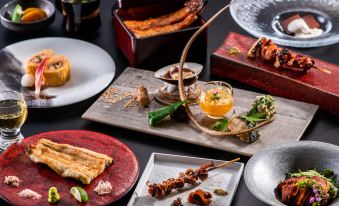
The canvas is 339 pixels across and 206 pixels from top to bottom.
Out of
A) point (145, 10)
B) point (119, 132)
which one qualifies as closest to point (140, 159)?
point (119, 132)

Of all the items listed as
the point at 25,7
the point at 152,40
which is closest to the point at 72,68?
the point at 152,40

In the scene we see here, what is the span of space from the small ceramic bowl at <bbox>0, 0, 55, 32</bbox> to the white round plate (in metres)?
0.08

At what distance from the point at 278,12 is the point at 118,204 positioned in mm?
1523

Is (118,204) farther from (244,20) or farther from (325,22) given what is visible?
(325,22)

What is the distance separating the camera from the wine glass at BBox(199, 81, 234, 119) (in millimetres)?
2854

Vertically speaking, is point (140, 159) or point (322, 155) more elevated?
point (322, 155)

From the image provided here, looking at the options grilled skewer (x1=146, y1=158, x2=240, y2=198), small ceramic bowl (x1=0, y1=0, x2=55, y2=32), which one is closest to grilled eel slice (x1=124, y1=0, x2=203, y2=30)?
small ceramic bowl (x1=0, y1=0, x2=55, y2=32)

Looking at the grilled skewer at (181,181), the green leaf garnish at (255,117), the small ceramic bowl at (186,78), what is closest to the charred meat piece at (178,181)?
the grilled skewer at (181,181)

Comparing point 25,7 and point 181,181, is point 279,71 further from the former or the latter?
point 25,7

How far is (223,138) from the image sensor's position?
109 inches

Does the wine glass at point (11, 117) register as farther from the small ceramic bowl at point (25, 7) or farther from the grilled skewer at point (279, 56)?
the grilled skewer at point (279, 56)

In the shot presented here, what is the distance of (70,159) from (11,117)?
0.28m

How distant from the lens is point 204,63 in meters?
3.32

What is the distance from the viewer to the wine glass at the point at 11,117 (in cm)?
271
